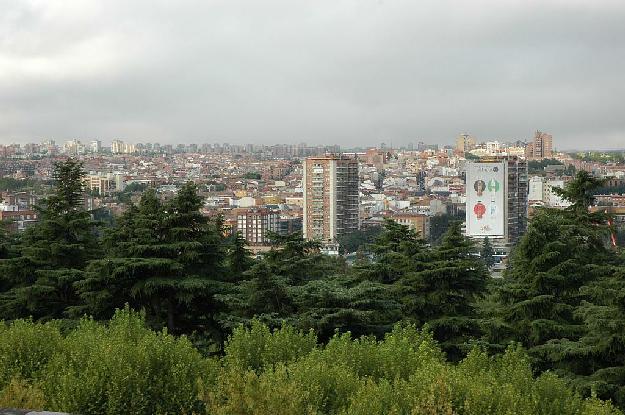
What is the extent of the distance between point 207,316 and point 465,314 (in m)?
3.99

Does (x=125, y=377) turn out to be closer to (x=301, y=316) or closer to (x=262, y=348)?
(x=262, y=348)

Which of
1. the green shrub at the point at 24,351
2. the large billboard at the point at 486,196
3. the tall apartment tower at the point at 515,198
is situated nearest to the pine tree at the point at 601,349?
the green shrub at the point at 24,351

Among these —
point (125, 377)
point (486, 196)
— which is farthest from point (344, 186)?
point (125, 377)

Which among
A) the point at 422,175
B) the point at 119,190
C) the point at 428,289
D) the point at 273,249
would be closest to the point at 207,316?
the point at 273,249

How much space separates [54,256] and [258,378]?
28.2 ft

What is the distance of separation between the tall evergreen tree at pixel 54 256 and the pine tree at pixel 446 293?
5.26 metres

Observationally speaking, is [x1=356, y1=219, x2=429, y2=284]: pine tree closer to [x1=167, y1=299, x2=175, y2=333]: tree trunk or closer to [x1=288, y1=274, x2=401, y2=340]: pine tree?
[x1=288, y1=274, x2=401, y2=340]: pine tree

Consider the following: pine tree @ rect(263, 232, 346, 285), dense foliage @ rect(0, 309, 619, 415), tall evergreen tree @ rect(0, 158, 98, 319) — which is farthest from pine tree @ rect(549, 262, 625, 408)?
tall evergreen tree @ rect(0, 158, 98, 319)

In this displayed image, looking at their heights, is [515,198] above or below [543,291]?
below

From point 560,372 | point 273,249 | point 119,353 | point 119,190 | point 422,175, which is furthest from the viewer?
point 422,175

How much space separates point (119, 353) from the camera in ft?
23.0

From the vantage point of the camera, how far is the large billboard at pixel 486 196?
7931 cm

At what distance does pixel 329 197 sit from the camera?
79312 millimetres

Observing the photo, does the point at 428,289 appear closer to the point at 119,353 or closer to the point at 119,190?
the point at 119,353
